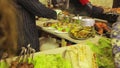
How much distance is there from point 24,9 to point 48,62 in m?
0.70

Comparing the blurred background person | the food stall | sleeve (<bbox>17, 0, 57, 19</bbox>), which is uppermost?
the blurred background person

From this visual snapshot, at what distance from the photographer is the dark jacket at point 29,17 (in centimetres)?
165

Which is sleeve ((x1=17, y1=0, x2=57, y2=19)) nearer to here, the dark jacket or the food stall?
the dark jacket

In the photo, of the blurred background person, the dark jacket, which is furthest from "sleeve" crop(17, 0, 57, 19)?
the blurred background person

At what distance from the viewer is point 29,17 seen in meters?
1.76

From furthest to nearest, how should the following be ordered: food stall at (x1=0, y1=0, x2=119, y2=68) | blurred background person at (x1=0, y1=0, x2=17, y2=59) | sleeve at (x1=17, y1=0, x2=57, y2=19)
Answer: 1. sleeve at (x1=17, y1=0, x2=57, y2=19)
2. food stall at (x1=0, y1=0, x2=119, y2=68)
3. blurred background person at (x1=0, y1=0, x2=17, y2=59)

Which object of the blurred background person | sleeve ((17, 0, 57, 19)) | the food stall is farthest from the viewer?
sleeve ((17, 0, 57, 19))

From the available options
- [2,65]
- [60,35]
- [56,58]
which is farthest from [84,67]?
[60,35]

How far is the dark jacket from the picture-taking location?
1.65 meters

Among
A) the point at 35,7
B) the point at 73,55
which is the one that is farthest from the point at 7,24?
the point at 35,7

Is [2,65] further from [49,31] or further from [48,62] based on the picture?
[49,31]

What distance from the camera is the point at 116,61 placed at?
3.69 feet

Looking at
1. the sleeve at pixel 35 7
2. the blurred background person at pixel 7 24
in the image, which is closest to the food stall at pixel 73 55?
the sleeve at pixel 35 7

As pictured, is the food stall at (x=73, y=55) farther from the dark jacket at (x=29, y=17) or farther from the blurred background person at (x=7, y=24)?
the blurred background person at (x=7, y=24)
